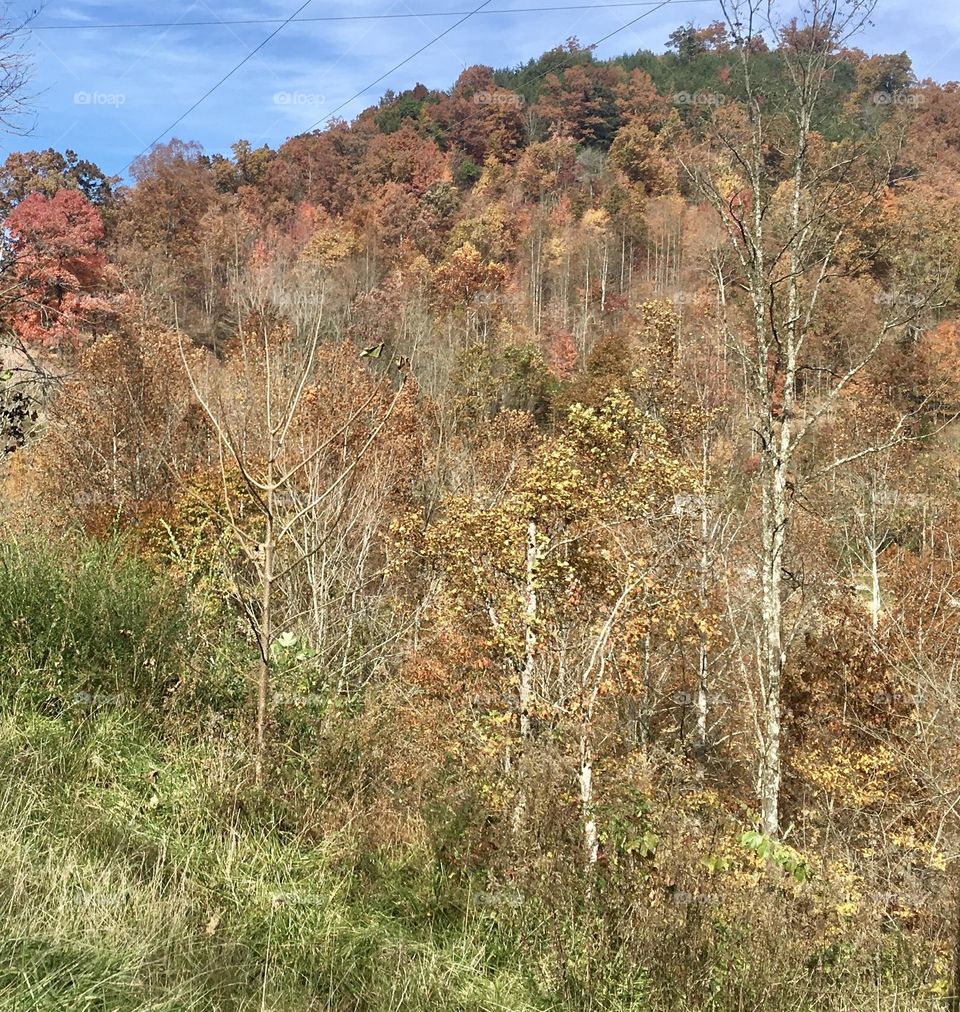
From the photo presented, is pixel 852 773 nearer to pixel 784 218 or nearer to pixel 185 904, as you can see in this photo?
pixel 784 218

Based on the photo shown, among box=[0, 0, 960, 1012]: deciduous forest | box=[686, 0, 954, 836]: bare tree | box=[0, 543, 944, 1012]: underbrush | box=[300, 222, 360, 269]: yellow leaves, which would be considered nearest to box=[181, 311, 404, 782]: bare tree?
box=[0, 0, 960, 1012]: deciduous forest

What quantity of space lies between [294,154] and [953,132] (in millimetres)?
49540

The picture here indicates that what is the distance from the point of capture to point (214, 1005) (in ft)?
7.26

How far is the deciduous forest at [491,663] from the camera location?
9.39 feet

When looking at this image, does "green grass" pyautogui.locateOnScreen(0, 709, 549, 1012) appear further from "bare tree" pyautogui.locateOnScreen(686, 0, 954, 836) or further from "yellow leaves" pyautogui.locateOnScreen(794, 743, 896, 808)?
"yellow leaves" pyautogui.locateOnScreen(794, 743, 896, 808)

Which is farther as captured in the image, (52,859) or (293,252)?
(293,252)

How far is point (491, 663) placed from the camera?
10430mm

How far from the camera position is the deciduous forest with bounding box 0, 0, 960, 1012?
2863mm

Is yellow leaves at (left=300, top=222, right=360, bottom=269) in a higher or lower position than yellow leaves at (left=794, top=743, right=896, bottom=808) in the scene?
higher

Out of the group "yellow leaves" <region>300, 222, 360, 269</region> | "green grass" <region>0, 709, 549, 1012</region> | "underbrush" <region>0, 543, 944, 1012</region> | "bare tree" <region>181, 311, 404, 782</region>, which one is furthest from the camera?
"yellow leaves" <region>300, 222, 360, 269</region>

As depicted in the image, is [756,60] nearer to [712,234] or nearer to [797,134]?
[797,134]

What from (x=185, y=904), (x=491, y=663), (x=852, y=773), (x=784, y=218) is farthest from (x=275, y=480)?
(x=852, y=773)

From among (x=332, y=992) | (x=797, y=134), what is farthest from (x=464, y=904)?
(x=797, y=134)

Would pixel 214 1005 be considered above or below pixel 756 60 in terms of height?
below
